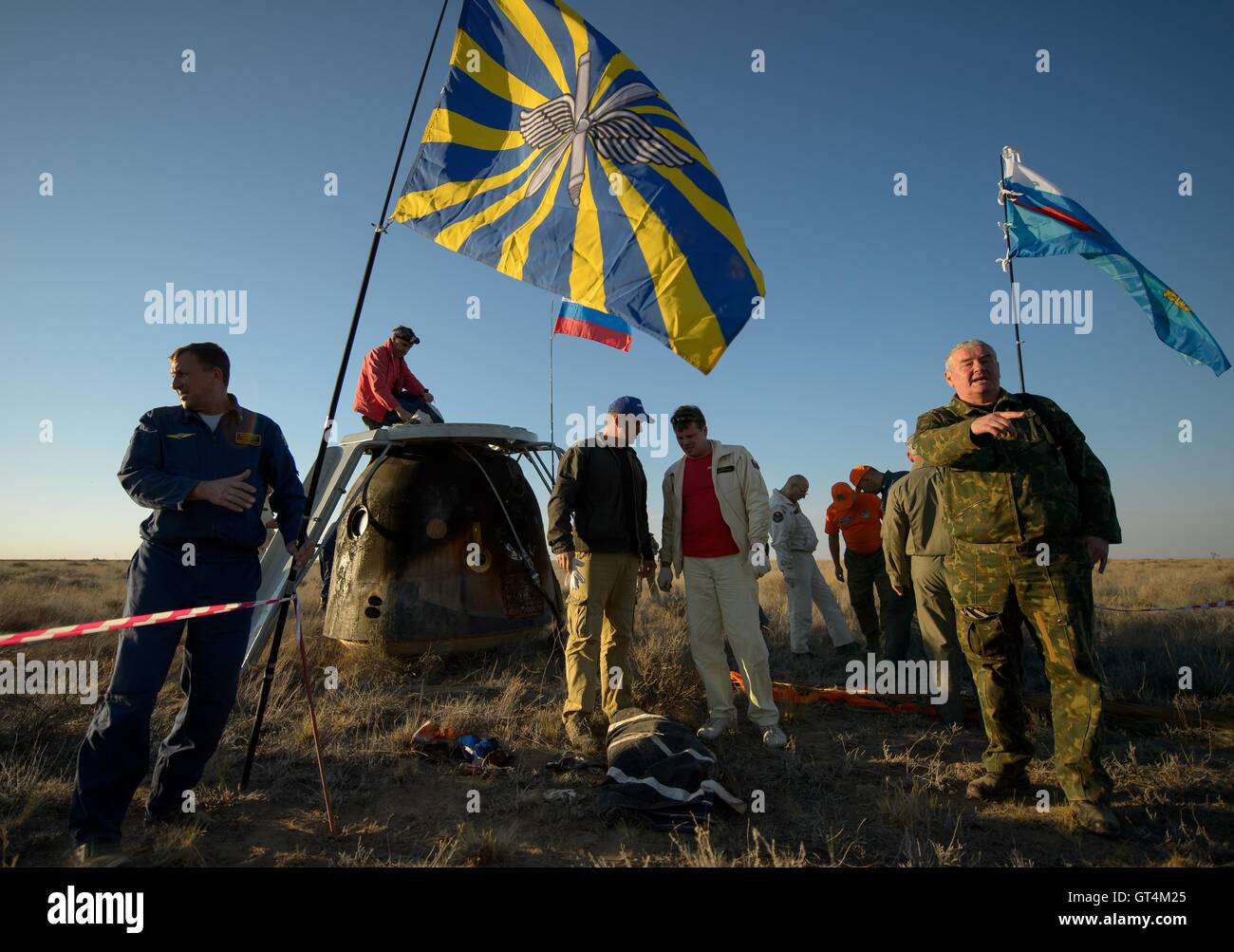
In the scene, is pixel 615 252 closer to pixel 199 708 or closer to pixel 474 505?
pixel 474 505

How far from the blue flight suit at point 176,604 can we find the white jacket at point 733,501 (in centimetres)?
287

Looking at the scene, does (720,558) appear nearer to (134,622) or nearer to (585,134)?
(585,134)

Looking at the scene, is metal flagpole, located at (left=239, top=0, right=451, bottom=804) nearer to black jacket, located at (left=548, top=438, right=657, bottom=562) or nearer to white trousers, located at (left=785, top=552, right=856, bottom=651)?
black jacket, located at (left=548, top=438, right=657, bottom=562)

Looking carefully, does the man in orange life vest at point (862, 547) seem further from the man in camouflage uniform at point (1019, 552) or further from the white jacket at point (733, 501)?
the man in camouflage uniform at point (1019, 552)

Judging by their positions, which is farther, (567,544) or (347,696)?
(347,696)

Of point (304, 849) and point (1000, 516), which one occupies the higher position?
point (1000, 516)

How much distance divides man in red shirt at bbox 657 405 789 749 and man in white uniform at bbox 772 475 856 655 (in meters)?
2.97

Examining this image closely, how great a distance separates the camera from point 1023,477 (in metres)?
3.48

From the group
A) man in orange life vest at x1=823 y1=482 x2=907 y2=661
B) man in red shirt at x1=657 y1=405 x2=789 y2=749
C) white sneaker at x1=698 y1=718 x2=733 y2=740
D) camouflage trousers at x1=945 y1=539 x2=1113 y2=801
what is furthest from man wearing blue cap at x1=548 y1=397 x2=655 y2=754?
man in orange life vest at x1=823 y1=482 x2=907 y2=661

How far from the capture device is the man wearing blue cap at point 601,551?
479 cm

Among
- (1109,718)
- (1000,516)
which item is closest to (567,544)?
(1000,516)

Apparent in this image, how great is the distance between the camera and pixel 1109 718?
511 centimetres
